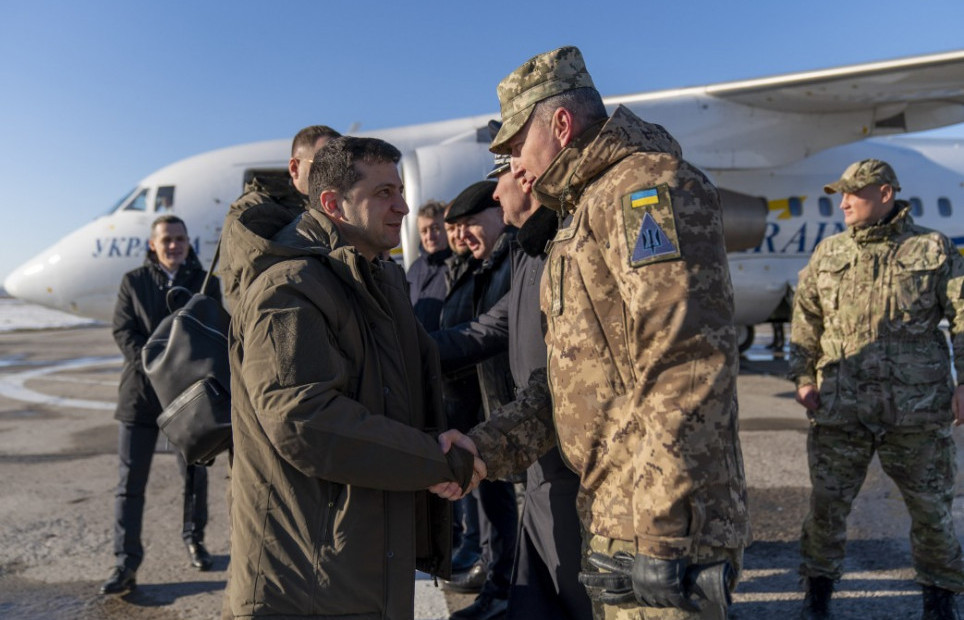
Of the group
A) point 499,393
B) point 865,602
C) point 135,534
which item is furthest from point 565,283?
point 135,534

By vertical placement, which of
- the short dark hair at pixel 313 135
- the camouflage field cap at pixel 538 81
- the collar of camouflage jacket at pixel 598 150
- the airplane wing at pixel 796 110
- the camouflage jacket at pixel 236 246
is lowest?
the camouflage jacket at pixel 236 246

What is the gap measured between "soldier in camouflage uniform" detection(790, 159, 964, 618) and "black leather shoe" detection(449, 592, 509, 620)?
4.73 ft

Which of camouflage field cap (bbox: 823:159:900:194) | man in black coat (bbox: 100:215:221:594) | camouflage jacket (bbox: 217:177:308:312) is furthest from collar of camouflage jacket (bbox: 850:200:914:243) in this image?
man in black coat (bbox: 100:215:221:594)

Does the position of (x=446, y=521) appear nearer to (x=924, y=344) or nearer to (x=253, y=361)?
(x=253, y=361)

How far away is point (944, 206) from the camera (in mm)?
11148

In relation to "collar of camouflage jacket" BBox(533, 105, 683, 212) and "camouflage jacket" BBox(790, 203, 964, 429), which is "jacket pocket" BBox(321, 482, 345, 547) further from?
"camouflage jacket" BBox(790, 203, 964, 429)

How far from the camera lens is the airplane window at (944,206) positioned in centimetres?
1110

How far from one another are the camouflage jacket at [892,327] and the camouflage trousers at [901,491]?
0.11 meters

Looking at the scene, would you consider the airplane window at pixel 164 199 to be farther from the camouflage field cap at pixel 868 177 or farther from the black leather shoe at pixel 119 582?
the camouflage field cap at pixel 868 177

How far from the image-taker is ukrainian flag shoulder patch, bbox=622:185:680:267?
5.22 ft

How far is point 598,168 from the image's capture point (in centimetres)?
181

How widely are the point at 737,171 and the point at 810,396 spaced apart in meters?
7.43

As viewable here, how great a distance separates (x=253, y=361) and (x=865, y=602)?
3264mm

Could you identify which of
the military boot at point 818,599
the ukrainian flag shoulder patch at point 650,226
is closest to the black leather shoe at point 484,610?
→ the military boot at point 818,599
